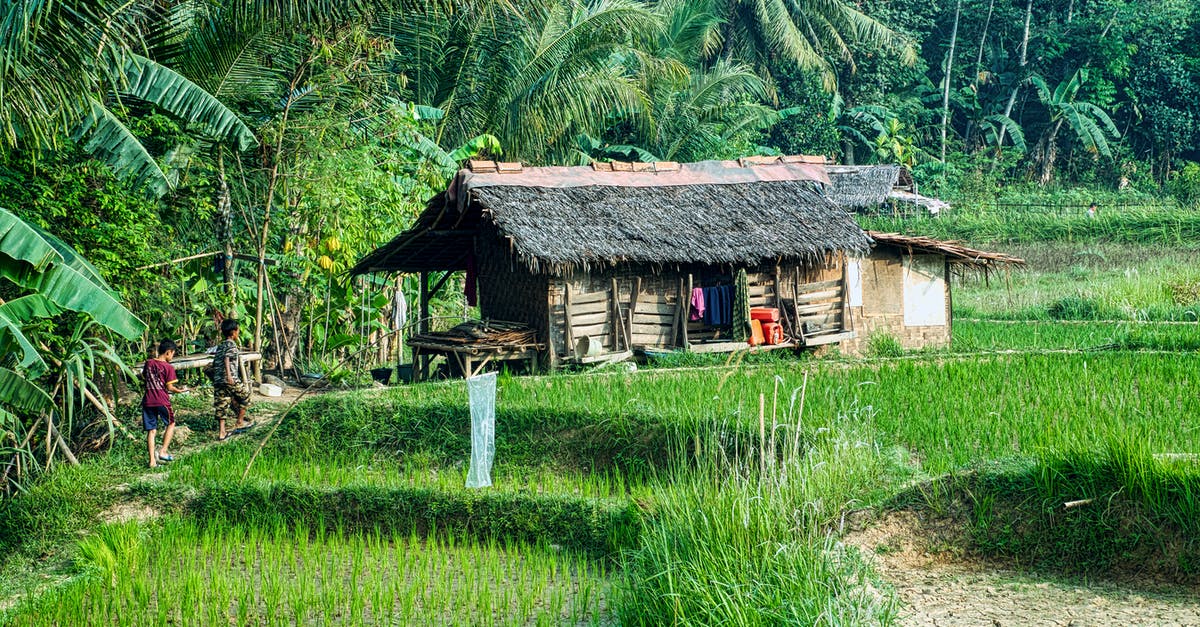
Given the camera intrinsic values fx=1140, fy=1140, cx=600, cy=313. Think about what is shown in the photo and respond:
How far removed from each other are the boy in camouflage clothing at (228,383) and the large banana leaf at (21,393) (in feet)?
6.00

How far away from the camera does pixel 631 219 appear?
40.9 ft

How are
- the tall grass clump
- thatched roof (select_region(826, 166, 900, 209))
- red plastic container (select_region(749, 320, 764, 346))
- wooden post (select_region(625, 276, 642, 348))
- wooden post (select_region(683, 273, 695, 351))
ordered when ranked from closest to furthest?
the tall grass clump < wooden post (select_region(625, 276, 642, 348)) < wooden post (select_region(683, 273, 695, 351)) < red plastic container (select_region(749, 320, 764, 346)) < thatched roof (select_region(826, 166, 900, 209))

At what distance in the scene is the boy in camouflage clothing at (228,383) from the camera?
9734 millimetres

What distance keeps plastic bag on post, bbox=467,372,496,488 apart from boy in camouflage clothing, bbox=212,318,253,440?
288 cm

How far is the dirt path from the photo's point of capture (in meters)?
5.23

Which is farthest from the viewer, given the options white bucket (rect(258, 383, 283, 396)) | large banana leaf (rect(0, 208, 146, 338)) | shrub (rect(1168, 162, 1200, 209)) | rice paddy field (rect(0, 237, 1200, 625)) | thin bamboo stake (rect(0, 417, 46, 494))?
shrub (rect(1168, 162, 1200, 209))

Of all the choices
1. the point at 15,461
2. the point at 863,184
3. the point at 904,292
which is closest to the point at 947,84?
the point at 863,184

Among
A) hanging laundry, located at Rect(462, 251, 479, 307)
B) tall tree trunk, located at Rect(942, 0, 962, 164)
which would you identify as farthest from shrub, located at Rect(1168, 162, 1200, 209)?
hanging laundry, located at Rect(462, 251, 479, 307)

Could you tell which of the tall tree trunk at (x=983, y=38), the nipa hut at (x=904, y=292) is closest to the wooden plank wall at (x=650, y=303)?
the nipa hut at (x=904, y=292)

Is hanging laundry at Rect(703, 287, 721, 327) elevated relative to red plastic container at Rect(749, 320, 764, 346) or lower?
elevated

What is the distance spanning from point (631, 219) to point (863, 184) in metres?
10.8

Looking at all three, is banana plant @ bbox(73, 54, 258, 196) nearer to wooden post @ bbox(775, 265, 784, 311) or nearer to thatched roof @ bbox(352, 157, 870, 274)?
thatched roof @ bbox(352, 157, 870, 274)

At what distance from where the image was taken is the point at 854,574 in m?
5.27

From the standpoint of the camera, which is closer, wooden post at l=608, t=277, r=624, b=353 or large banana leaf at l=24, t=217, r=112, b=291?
large banana leaf at l=24, t=217, r=112, b=291
